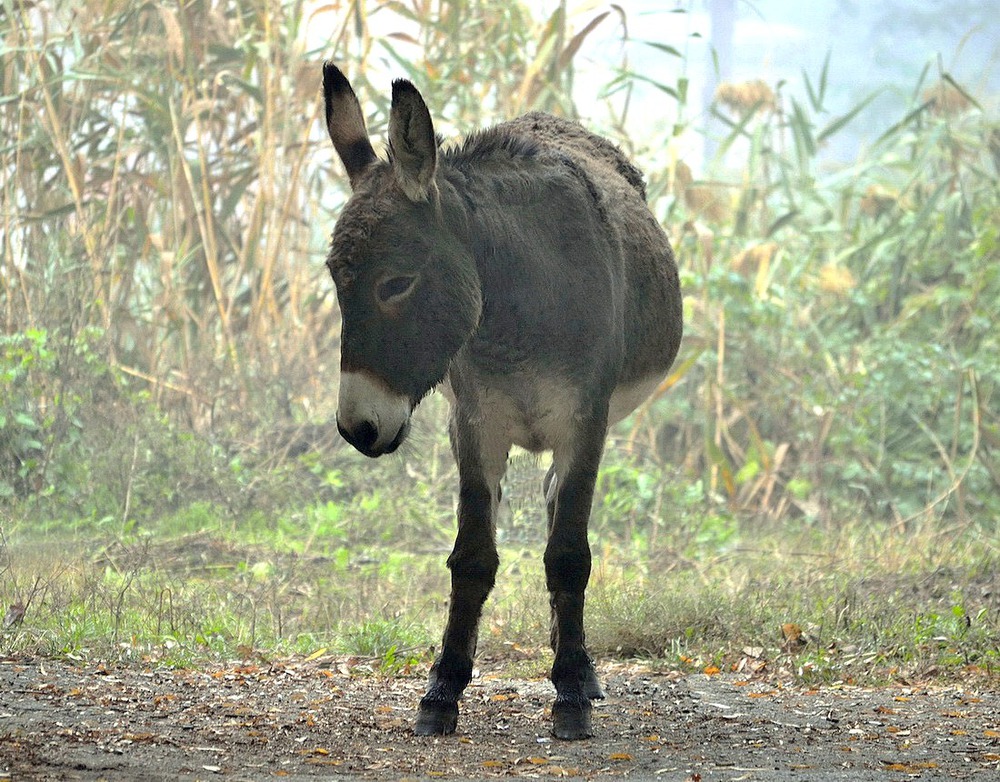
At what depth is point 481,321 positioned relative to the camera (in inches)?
156

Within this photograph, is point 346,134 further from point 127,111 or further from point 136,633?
point 127,111

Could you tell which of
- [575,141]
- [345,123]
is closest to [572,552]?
[345,123]

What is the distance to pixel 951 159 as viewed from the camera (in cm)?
960

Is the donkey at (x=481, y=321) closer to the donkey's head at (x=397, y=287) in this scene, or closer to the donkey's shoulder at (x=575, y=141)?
the donkey's head at (x=397, y=287)

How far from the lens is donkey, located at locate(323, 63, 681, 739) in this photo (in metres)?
3.52

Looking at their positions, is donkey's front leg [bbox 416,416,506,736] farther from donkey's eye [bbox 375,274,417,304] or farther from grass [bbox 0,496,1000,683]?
grass [bbox 0,496,1000,683]

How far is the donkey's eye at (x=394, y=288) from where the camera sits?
3.53 meters

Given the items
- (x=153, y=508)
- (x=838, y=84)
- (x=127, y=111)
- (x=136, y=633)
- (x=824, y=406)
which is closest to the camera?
(x=136, y=633)

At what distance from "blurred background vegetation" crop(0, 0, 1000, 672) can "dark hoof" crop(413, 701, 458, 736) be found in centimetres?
335

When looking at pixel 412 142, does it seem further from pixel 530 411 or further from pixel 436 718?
pixel 436 718

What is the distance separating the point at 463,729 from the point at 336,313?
5.08 metres

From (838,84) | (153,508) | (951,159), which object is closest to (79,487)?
(153,508)

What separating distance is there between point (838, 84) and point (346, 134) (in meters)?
17.5

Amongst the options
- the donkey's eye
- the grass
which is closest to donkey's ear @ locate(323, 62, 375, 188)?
the donkey's eye
